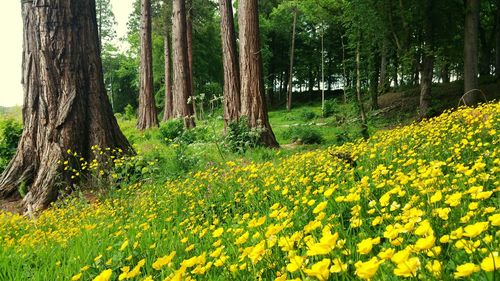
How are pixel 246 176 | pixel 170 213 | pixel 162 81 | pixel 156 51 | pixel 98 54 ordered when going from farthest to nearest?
pixel 162 81
pixel 156 51
pixel 98 54
pixel 246 176
pixel 170 213

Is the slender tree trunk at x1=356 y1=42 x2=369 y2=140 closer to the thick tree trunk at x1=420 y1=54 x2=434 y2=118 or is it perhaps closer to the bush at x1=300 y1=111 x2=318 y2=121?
the thick tree trunk at x1=420 y1=54 x2=434 y2=118

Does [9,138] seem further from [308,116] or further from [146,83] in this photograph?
[308,116]

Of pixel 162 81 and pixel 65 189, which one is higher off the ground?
pixel 162 81

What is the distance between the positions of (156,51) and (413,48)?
2377cm

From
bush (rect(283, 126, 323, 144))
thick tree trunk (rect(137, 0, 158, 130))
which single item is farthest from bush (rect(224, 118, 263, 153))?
thick tree trunk (rect(137, 0, 158, 130))

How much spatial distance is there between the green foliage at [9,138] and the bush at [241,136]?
14.0 ft

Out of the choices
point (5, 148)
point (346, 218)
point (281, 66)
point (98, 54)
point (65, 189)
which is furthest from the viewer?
point (281, 66)

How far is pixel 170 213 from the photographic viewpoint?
4055mm

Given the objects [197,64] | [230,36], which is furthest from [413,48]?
[197,64]

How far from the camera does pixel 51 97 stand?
610cm

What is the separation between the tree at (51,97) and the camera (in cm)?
603

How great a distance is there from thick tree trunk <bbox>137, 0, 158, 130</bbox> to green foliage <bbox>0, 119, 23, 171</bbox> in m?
7.79

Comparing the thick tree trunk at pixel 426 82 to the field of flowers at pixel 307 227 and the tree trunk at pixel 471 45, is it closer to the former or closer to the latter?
the tree trunk at pixel 471 45

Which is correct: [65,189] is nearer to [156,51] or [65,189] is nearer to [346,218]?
[346,218]
